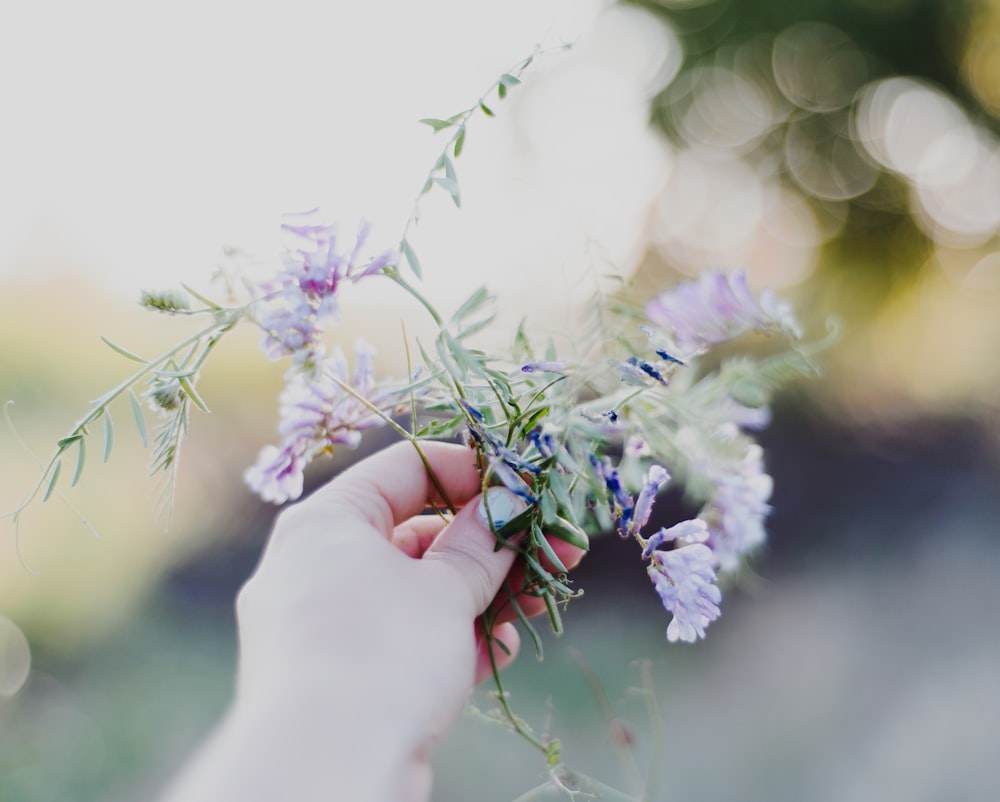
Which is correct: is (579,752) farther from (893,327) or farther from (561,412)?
(893,327)

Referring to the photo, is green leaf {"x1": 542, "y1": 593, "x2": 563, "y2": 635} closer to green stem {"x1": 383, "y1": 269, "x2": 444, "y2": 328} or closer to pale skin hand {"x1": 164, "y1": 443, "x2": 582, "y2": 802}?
pale skin hand {"x1": 164, "y1": 443, "x2": 582, "y2": 802}

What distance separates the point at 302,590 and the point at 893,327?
6552mm

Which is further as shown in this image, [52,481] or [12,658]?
[12,658]

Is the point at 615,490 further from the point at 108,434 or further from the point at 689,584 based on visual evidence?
the point at 108,434

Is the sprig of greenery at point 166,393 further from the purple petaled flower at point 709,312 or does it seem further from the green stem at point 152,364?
the purple petaled flower at point 709,312

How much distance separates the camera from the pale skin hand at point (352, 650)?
65 centimetres

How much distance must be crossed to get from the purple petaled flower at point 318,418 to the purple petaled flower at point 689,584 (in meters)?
0.31

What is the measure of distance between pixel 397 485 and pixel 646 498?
27 cm

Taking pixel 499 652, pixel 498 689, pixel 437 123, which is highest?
pixel 437 123

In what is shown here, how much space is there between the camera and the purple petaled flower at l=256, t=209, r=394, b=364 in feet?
2.40

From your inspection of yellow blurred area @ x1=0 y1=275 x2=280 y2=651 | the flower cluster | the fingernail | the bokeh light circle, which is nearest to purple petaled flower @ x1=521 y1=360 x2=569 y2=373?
the flower cluster

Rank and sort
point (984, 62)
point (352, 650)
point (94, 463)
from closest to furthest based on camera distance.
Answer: point (352, 650)
point (94, 463)
point (984, 62)

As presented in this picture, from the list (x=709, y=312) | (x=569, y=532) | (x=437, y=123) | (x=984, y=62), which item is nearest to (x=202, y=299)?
(x=437, y=123)

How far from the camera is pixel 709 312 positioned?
3.00 ft
